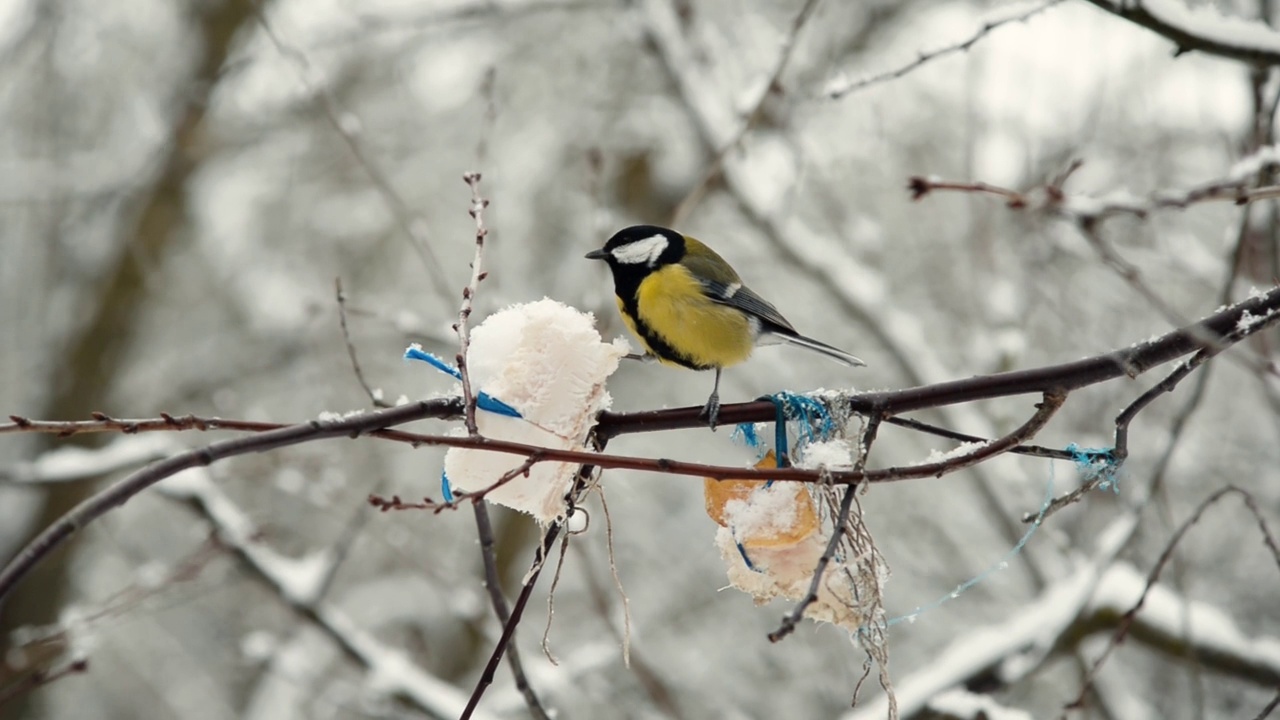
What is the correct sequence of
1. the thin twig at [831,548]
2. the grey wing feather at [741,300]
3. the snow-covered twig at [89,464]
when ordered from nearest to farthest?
the thin twig at [831,548]
the grey wing feather at [741,300]
the snow-covered twig at [89,464]

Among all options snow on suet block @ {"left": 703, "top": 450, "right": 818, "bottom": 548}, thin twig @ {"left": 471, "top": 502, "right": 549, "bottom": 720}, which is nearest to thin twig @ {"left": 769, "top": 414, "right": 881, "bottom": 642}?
snow on suet block @ {"left": 703, "top": 450, "right": 818, "bottom": 548}

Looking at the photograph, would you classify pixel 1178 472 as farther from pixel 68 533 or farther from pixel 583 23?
pixel 68 533

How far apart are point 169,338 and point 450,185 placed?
141 inches

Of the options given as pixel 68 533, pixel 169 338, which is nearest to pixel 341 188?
pixel 169 338

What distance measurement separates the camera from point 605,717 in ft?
23.9

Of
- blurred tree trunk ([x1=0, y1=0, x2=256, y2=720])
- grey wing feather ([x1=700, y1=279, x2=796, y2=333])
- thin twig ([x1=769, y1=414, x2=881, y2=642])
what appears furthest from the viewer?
blurred tree trunk ([x1=0, y1=0, x2=256, y2=720])

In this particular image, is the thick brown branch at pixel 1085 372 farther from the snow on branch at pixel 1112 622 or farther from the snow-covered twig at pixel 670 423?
the snow on branch at pixel 1112 622

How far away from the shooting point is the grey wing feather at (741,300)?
9.53 feet

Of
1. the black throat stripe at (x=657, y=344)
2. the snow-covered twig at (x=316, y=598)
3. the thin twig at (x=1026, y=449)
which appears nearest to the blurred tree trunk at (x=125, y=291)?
the snow-covered twig at (x=316, y=598)

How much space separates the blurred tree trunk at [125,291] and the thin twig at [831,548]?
6.92 meters

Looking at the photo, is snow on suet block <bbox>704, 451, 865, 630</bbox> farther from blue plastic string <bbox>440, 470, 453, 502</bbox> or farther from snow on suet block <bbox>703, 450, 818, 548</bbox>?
blue plastic string <bbox>440, 470, 453, 502</bbox>

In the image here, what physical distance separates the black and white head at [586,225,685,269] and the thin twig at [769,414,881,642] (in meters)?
1.67

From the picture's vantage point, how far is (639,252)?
9.79ft

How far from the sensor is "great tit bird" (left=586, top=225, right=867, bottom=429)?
2.77 meters
